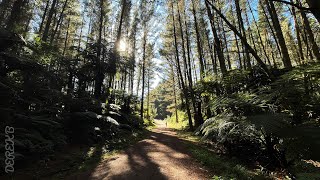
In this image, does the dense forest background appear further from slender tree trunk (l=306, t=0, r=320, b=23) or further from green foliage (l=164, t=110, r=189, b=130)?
green foliage (l=164, t=110, r=189, b=130)

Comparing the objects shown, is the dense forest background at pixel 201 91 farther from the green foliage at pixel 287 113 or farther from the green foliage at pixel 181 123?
the green foliage at pixel 181 123

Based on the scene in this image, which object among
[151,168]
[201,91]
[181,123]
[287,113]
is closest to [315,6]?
[287,113]

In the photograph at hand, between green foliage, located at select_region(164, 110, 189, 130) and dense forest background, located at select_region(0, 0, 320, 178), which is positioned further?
green foliage, located at select_region(164, 110, 189, 130)

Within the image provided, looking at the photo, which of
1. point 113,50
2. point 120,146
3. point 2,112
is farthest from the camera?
point 113,50

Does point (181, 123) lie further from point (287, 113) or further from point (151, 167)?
point (287, 113)

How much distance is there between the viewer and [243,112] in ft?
14.5

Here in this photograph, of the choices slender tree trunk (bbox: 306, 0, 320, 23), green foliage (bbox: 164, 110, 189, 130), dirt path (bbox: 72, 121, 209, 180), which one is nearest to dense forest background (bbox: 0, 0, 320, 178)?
slender tree trunk (bbox: 306, 0, 320, 23)

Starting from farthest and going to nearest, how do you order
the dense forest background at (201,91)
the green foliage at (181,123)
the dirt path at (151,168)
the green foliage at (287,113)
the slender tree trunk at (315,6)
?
the green foliage at (181,123), the dirt path at (151,168), the dense forest background at (201,91), the green foliage at (287,113), the slender tree trunk at (315,6)

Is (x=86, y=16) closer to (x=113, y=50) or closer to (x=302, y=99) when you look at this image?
(x=113, y=50)

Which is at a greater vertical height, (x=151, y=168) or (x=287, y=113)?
(x=287, y=113)

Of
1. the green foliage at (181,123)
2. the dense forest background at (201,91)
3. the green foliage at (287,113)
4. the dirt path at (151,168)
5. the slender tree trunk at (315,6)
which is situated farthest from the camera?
the green foliage at (181,123)

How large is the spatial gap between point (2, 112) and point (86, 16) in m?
17.2

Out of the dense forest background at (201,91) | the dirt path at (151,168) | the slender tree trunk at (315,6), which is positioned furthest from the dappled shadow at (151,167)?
the slender tree trunk at (315,6)

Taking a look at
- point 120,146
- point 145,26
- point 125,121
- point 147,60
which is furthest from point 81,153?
point 147,60
